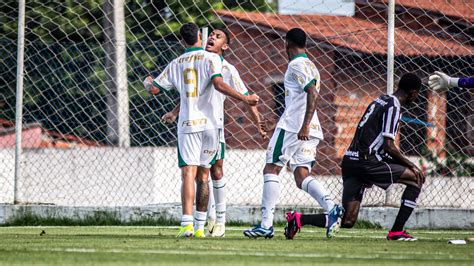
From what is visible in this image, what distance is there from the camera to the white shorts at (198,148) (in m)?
10.5

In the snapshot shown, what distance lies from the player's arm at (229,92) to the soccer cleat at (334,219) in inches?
44.7

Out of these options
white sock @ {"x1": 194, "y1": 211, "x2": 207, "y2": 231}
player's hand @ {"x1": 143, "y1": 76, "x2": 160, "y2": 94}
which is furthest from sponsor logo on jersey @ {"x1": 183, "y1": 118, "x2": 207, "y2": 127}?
white sock @ {"x1": 194, "y1": 211, "x2": 207, "y2": 231}

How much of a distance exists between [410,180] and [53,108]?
6149mm

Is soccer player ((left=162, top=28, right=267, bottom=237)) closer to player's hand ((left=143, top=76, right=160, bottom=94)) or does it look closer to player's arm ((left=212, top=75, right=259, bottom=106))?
player's hand ((left=143, top=76, right=160, bottom=94))

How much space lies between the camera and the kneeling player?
10352 mm

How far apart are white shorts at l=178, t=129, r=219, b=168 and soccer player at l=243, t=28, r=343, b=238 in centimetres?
50

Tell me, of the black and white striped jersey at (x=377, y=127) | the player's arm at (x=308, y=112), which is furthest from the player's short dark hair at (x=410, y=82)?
the player's arm at (x=308, y=112)

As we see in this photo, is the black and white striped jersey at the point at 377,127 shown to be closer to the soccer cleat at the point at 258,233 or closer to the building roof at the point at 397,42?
the soccer cleat at the point at 258,233

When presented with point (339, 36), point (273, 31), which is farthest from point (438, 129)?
point (273, 31)

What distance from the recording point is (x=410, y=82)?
412 inches

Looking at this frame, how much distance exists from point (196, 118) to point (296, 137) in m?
0.89

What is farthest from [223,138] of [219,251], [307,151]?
[219,251]

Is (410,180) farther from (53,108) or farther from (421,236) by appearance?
(53,108)

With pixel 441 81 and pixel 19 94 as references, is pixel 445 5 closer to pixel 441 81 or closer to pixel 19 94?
pixel 19 94
